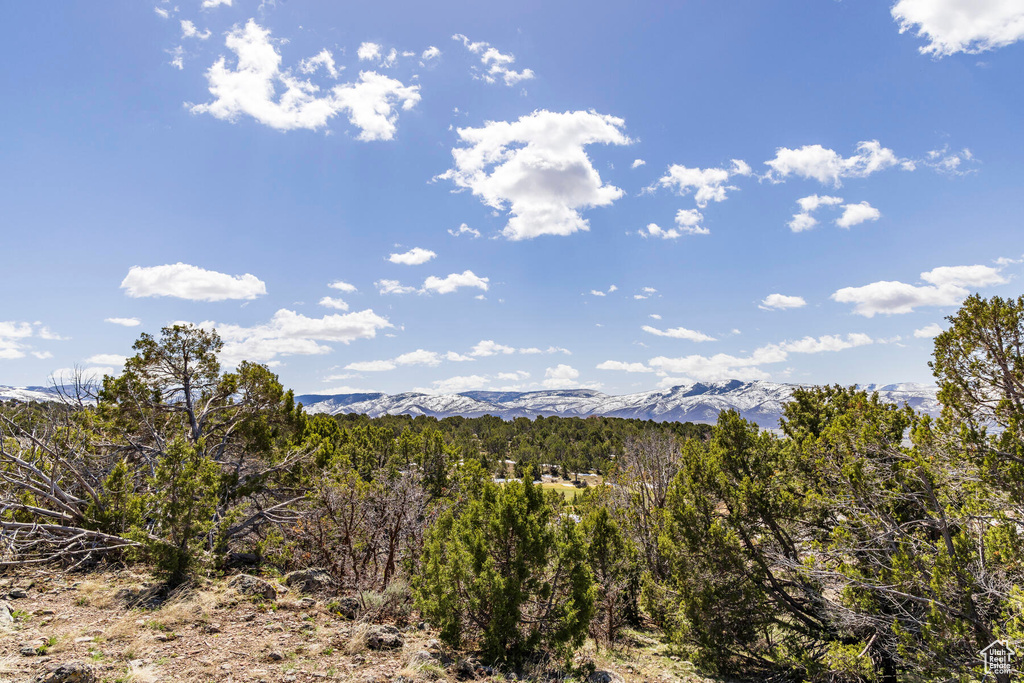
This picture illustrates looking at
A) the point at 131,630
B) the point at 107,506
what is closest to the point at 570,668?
the point at 131,630

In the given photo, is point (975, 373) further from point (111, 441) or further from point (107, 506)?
point (111, 441)

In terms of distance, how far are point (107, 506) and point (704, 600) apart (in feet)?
58.6

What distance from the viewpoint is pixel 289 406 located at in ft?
66.3

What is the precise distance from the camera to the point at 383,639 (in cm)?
898

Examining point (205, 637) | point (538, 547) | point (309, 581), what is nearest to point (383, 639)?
point (205, 637)

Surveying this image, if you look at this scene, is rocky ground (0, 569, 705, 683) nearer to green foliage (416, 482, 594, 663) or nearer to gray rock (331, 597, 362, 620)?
gray rock (331, 597, 362, 620)

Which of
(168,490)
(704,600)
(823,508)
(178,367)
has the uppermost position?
(178,367)

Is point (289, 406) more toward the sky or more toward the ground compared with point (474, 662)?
more toward the sky

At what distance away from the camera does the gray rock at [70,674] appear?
5.95m

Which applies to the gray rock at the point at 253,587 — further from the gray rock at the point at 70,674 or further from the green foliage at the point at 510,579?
the gray rock at the point at 70,674

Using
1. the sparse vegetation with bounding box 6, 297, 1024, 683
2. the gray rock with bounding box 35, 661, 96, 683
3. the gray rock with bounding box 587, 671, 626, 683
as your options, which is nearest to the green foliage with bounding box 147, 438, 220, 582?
the sparse vegetation with bounding box 6, 297, 1024, 683

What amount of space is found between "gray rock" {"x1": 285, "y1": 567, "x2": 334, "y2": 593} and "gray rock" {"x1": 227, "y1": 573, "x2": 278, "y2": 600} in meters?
0.71

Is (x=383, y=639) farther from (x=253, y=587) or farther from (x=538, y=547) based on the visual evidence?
(x=253, y=587)

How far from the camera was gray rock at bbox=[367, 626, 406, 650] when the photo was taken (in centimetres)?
886
